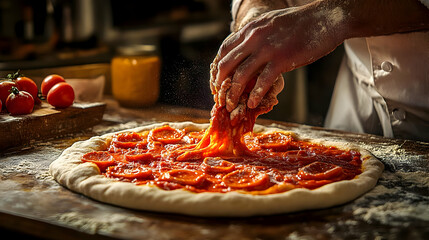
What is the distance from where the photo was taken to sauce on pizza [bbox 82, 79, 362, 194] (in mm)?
1906

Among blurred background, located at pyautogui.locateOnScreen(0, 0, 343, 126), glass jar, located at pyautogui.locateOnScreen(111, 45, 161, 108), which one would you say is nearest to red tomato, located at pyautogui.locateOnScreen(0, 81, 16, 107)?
glass jar, located at pyautogui.locateOnScreen(111, 45, 161, 108)

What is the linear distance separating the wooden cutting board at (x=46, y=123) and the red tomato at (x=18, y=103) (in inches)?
1.6

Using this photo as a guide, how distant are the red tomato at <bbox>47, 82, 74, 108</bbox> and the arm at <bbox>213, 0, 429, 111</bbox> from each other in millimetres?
1183

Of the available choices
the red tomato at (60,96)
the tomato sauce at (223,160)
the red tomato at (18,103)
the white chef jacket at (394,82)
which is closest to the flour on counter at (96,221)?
the tomato sauce at (223,160)

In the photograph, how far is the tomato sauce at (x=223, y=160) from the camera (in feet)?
6.25

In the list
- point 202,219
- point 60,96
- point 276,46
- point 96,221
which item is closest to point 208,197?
point 202,219

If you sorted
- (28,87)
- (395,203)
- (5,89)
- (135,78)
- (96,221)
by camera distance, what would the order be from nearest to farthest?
1. (96,221)
2. (395,203)
3. (5,89)
4. (28,87)
5. (135,78)

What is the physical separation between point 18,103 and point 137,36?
10.1 feet

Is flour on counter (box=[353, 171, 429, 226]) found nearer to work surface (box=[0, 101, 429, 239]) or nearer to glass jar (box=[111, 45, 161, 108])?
work surface (box=[0, 101, 429, 239])

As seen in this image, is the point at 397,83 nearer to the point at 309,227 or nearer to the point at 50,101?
the point at 309,227

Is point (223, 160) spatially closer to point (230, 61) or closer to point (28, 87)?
point (230, 61)

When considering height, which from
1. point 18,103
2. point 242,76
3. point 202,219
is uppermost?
point 242,76

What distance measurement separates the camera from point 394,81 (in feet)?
8.89

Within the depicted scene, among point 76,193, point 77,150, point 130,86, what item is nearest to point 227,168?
point 76,193
